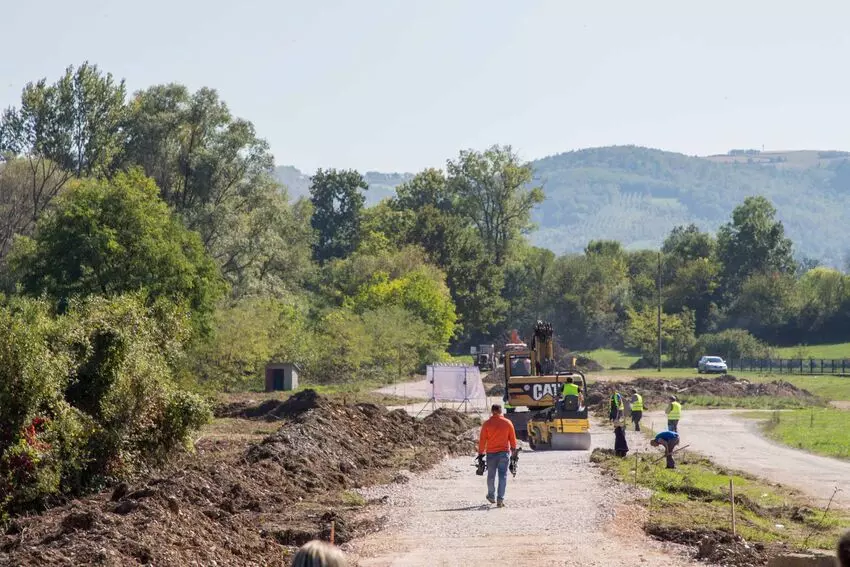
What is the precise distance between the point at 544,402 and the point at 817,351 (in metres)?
87.8

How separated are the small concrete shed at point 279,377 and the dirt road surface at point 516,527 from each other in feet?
146

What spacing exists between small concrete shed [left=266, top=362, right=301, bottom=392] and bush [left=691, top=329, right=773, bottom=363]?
52.2 metres

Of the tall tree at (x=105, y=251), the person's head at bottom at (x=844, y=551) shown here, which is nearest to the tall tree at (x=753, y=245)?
the tall tree at (x=105, y=251)

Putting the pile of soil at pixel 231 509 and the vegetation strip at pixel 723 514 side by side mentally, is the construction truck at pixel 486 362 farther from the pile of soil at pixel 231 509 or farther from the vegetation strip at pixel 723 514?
the vegetation strip at pixel 723 514

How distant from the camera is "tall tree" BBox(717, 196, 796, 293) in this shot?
147 m

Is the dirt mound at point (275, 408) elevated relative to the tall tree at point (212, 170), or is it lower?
lower

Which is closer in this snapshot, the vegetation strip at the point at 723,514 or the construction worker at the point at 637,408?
the vegetation strip at the point at 723,514

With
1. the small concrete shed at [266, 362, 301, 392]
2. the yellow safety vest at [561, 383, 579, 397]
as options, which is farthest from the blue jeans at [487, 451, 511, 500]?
the small concrete shed at [266, 362, 301, 392]

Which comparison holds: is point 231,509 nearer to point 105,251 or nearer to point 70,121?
point 105,251

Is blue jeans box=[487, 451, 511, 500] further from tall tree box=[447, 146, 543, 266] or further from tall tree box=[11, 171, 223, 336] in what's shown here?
tall tree box=[447, 146, 543, 266]

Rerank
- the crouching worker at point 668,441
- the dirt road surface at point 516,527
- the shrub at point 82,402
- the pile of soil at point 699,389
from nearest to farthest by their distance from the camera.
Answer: the dirt road surface at point 516,527 < the shrub at point 82,402 < the crouching worker at point 668,441 < the pile of soil at point 699,389

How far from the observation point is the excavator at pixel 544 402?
3897 centimetres

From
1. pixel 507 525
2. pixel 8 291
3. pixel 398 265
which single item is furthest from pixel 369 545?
pixel 398 265

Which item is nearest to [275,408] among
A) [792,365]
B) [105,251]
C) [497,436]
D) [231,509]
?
[105,251]
